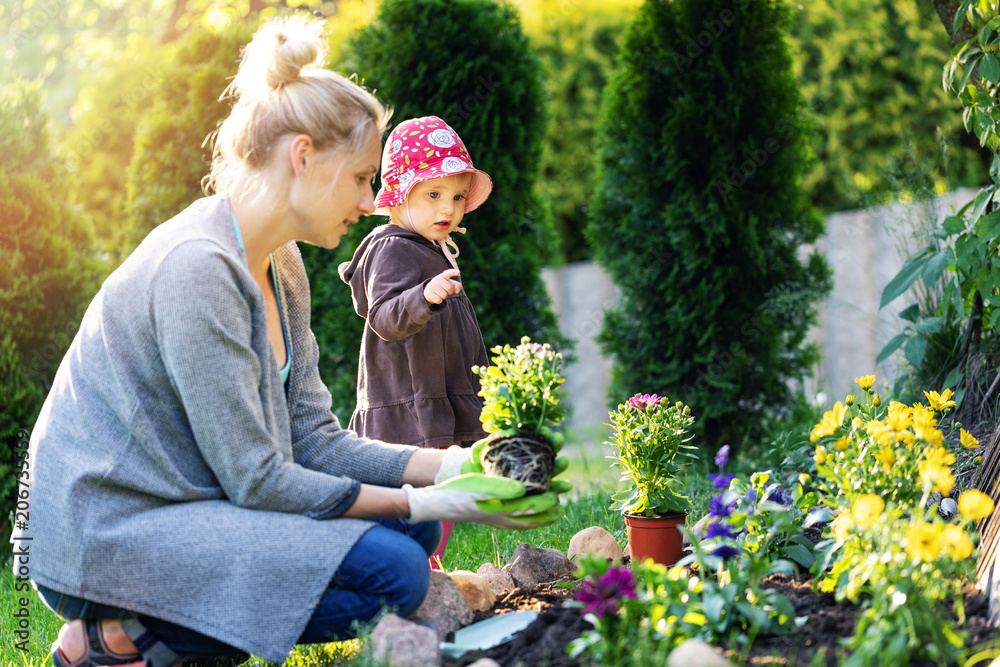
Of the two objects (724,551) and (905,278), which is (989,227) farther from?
(724,551)

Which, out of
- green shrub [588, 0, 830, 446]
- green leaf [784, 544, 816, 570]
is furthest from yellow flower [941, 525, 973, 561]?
green shrub [588, 0, 830, 446]

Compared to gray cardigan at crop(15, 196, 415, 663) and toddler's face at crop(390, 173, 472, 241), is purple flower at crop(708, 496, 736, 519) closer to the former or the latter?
gray cardigan at crop(15, 196, 415, 663)

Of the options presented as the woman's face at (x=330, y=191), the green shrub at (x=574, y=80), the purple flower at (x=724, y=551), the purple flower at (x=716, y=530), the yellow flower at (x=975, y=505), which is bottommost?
the purple flower at (x=724, y=551)

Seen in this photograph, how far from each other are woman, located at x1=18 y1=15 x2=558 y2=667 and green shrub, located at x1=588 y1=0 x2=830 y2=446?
2758 millimetres

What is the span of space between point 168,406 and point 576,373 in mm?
7559

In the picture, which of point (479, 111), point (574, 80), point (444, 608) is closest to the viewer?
point (444, 608)

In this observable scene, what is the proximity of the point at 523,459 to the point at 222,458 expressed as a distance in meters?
0.69

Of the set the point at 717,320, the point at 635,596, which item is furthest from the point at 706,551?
the point at 717,320

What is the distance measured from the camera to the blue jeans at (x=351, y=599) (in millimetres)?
1922

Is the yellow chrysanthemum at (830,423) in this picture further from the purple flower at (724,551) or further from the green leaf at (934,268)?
the green leaf at (934,268)

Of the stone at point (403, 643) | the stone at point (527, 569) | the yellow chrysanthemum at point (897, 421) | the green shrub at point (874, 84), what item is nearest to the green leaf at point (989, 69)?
the yellow chrysanthemum at point (897, 421)

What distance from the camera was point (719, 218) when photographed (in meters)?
4.54

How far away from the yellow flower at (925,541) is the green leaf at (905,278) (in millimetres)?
1620

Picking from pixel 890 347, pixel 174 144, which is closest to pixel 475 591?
pixel 890 347
